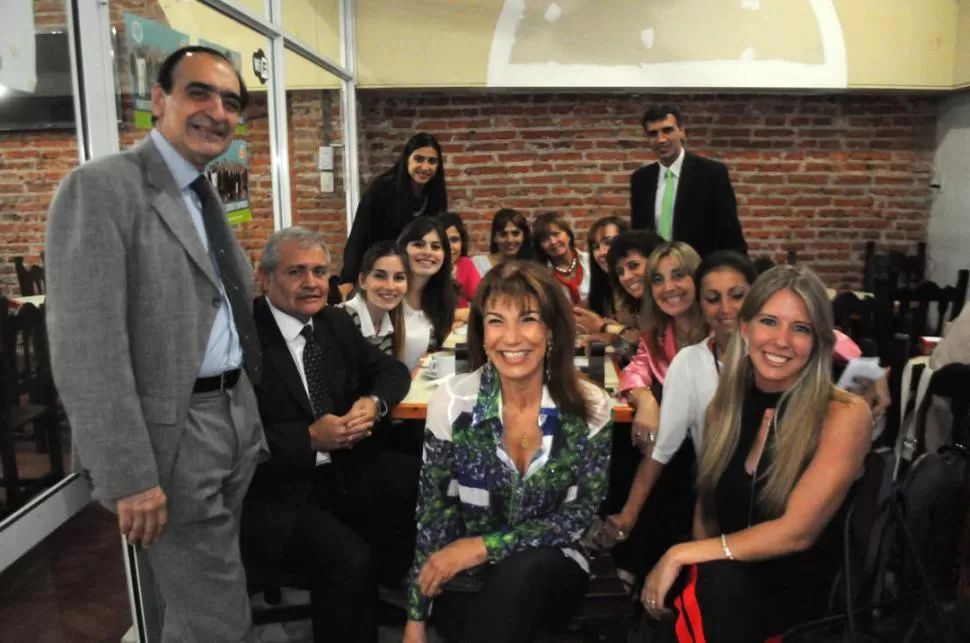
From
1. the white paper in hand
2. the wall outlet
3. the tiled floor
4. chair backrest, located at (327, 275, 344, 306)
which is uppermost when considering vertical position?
the wall outlet

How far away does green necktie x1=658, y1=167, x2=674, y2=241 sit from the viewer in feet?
11.3

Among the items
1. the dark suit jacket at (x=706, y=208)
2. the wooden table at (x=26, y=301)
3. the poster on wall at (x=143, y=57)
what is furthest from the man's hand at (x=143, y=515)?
the dark suit jacket at (x=706, y=208)

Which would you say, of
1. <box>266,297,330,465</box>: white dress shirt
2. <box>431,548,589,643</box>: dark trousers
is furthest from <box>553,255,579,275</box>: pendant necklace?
<box>431,548,589,643</box>: dark trousers

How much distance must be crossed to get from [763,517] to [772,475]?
0.34ft

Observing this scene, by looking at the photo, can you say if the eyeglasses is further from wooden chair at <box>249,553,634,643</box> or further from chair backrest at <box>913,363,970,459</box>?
chair backrest at <box>913,363,970,459</box>

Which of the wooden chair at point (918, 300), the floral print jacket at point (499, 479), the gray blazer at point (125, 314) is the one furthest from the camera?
the wooden chair at point (918, 300)

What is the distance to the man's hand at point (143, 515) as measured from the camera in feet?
4.47

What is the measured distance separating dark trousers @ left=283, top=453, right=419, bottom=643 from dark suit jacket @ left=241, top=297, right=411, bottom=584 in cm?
4

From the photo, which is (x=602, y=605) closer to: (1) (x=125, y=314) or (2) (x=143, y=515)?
(2) (x=143, y=515)

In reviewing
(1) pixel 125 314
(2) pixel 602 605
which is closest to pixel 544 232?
(2) pixel 602 605

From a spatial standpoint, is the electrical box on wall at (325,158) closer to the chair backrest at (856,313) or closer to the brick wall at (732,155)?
the brick wall at (732,155)

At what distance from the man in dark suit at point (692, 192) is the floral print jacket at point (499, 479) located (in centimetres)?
188

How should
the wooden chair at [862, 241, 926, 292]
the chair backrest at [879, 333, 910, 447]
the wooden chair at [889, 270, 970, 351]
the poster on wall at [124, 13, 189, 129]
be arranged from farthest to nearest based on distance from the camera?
the wooden chair at [862, 241, 926, 292] < the wooden chair at [889, 270, 970, 351] < the chair backrest at [879, 333, 910, 447] < the poster on wall at [124, 13, 189, 129]

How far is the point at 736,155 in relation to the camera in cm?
511
